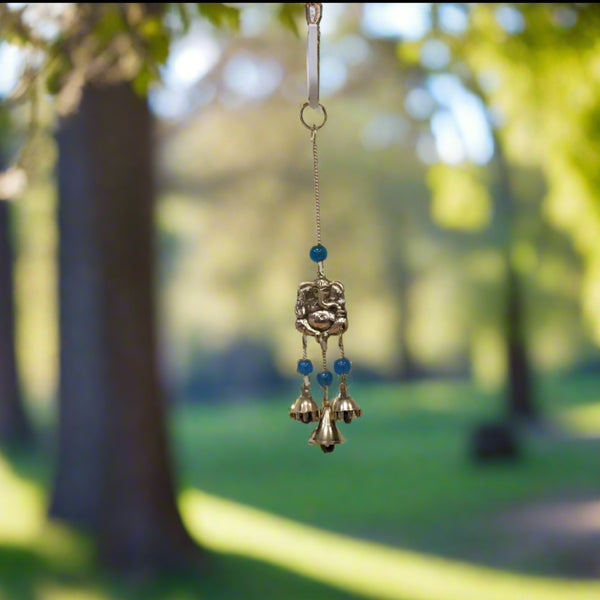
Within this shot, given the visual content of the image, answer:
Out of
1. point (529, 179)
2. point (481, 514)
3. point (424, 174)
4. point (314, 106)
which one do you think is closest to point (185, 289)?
point (424, 174)

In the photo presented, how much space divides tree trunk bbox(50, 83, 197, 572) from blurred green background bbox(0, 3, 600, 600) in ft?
0.92

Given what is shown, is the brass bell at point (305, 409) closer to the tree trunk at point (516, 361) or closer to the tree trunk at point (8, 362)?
the tree trunk at point (8, 362)

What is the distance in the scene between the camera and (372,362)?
14.0 meters

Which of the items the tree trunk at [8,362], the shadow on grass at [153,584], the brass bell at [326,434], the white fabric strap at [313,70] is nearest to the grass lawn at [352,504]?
the shadow on grass at [153,584]

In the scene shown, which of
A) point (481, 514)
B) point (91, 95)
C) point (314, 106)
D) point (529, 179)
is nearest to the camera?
point (314, 106)

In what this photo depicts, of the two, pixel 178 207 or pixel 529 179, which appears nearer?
pixel 529 179

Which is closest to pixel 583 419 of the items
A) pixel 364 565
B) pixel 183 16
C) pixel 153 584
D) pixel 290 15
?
pixel 364 565

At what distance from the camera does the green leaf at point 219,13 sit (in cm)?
288

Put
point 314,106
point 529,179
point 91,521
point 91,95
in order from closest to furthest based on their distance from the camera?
point 314,106
point 91,95
point 91,521
point 529,179

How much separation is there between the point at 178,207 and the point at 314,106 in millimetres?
10261

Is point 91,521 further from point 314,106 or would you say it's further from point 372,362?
point 372,362

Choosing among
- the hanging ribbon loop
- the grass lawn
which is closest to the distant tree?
the grass lawn

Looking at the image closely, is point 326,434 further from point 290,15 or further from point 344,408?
point 290,15

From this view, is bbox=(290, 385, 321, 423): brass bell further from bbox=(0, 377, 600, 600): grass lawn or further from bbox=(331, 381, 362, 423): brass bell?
bbox=(0, 377, 600, 600): grass lawn
